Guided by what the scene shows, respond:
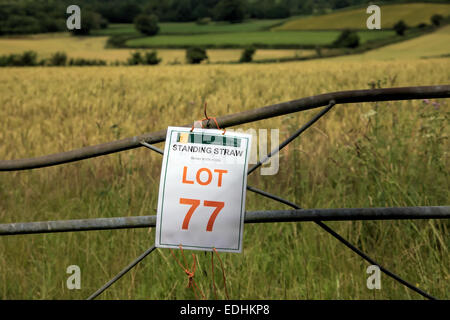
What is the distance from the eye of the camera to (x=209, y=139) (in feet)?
2.68

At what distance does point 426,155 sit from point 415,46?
60.3ft

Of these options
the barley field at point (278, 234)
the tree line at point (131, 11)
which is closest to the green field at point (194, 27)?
the tree line at point (131, 11)

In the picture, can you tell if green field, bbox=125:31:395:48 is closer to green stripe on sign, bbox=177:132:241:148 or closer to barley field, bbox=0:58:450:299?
barley field, bbox=0:58:450:299

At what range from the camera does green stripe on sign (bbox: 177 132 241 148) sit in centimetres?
81

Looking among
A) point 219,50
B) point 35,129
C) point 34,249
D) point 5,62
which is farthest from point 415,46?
point 34,249

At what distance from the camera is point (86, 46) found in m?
27.2

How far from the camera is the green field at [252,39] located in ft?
92.2

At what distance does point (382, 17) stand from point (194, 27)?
16012 millimetres

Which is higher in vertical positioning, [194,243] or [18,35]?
[18,35]

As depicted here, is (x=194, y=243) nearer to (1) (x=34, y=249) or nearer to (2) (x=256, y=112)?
(2) (x=256, y=112)

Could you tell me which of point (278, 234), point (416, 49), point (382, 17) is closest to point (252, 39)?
point (382, 17)

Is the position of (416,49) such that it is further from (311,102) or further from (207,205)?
(207,205)

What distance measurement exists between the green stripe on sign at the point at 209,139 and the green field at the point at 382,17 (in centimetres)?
1939
